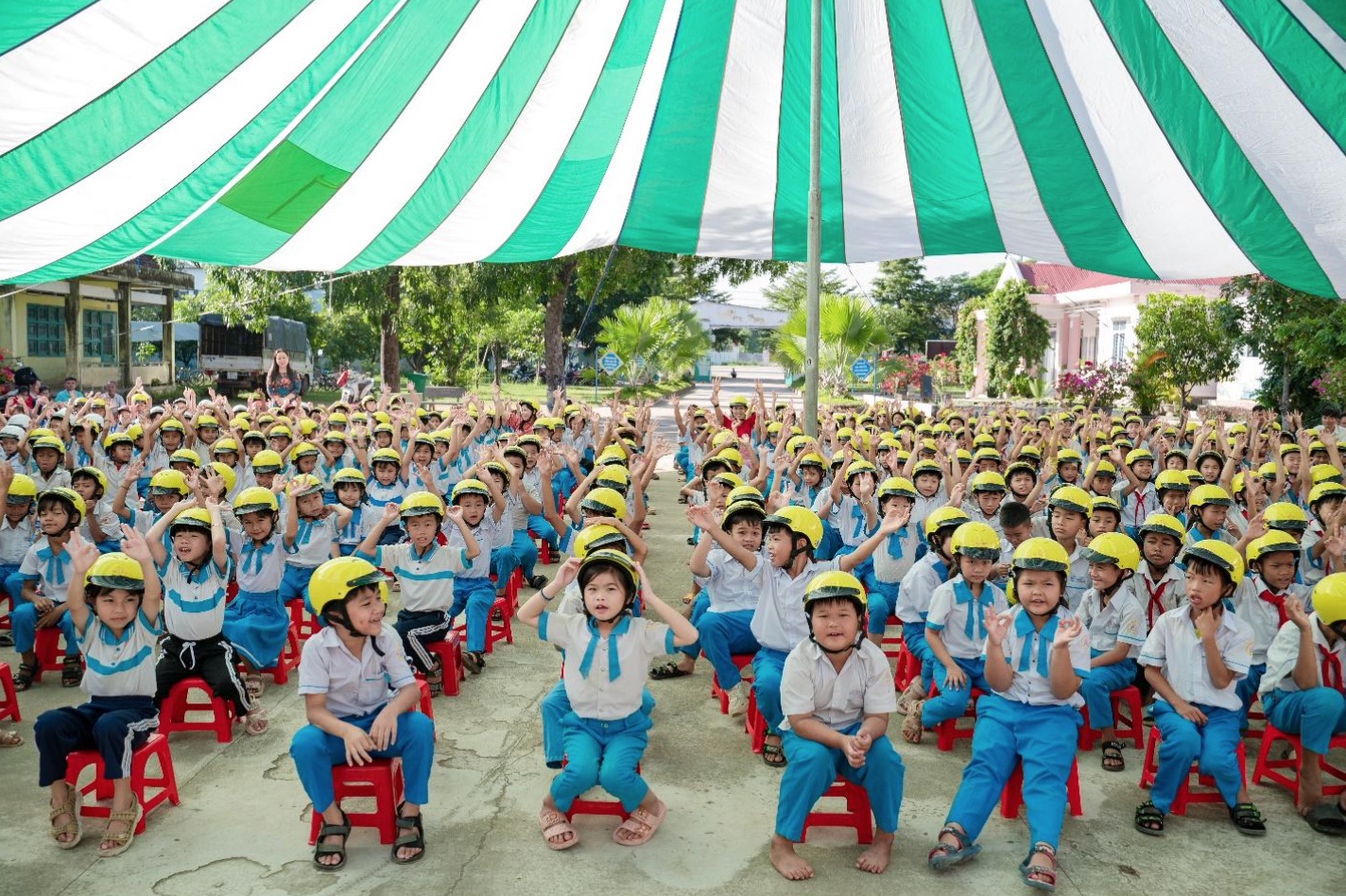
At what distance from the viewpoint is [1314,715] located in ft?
12.4

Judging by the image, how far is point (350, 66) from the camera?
18.1ft

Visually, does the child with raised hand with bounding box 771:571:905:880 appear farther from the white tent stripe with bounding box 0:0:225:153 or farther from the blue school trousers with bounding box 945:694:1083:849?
the white tent stripe with bounding box 0:0:225:153

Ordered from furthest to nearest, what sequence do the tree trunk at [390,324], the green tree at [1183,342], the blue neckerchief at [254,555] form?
the tree trunk at [390,324], the green tree at [1183,342], the blue neckerchief at [254,555]

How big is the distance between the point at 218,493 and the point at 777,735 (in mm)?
2980

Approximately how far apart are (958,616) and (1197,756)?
1.08 metres

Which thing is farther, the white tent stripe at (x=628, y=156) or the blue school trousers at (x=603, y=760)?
the white tent stripe at (x=628, y=156)

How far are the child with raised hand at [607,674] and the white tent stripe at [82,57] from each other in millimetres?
3332

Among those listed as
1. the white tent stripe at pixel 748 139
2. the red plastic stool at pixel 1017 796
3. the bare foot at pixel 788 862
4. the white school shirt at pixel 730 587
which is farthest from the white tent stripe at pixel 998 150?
the bare foot at pixel 788 862

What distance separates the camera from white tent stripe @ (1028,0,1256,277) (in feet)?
18.6

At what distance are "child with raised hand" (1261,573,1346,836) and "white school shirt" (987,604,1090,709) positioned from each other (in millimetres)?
788

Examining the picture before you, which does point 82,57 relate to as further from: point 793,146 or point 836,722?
point 836,722

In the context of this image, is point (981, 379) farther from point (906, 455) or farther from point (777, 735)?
point (777, 735)

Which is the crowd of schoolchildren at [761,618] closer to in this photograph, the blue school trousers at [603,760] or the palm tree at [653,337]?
the blue school trousers at [603,760]

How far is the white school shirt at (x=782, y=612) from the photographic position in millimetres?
4355
